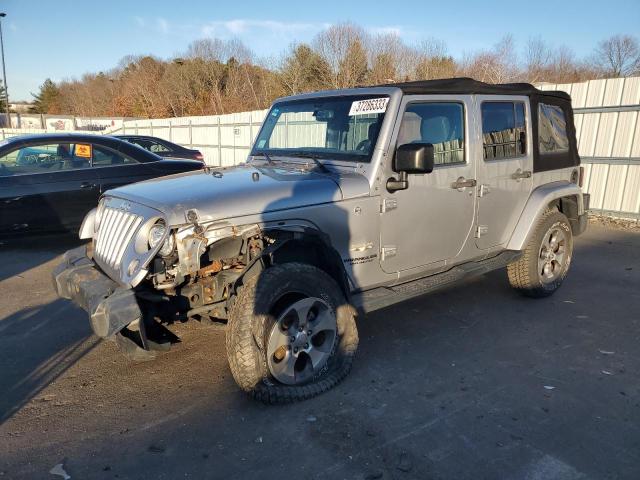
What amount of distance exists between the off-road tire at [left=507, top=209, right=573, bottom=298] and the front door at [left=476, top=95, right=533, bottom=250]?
333 mm

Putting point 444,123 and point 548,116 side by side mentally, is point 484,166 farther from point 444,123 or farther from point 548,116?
point 548,116

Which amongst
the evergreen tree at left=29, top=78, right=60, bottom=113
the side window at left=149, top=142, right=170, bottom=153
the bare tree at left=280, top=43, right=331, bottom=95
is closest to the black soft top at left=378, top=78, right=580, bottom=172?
the side window at left=149, top=142, right=170, bottom=153

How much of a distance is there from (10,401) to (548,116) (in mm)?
5442

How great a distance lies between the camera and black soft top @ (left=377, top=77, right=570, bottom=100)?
12.6ft

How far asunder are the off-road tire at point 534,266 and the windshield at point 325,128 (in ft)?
7.52

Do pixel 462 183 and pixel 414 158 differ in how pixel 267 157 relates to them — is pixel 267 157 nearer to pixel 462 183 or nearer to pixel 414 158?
pixel 414 158

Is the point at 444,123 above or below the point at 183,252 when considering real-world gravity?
above

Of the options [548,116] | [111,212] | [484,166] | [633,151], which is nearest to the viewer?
[111,212]

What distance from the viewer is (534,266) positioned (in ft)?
16.5

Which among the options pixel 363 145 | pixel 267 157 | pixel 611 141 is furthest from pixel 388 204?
pixel 611 141

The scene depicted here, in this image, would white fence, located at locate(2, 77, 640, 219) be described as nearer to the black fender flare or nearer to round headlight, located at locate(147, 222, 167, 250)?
the black fender flare

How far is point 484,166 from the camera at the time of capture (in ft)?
14.4

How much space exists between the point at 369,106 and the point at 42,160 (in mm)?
5342

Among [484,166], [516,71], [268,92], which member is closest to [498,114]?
[484,166]
